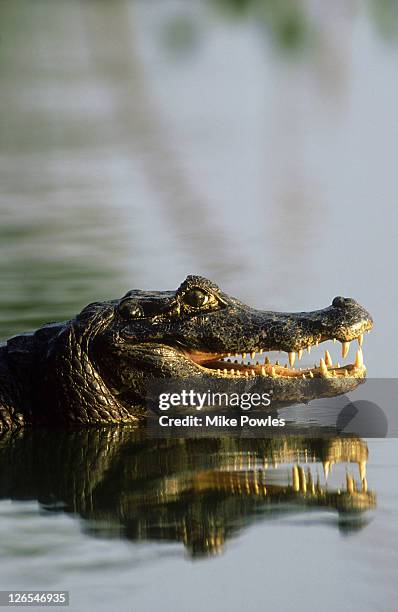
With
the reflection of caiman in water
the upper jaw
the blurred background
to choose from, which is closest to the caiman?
A: the upper jaw

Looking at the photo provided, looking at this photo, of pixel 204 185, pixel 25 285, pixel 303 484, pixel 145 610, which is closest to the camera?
pixel 145 610

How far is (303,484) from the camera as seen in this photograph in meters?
6.78

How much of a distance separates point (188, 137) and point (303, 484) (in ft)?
28.0

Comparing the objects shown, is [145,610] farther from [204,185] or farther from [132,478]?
[204,185]

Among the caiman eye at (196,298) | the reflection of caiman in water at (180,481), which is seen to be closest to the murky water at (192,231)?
the reflection of caiman in water at (180,481)

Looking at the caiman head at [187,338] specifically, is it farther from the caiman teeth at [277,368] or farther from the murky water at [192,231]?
the murky water at [192,231]

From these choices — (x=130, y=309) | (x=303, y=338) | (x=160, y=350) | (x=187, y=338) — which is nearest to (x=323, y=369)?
(x=303, y=338)

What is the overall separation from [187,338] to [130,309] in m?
0.37

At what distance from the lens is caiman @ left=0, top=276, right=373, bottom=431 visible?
27.5 feet

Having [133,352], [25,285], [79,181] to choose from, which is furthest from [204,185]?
[133,352]

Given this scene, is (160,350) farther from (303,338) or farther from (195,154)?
(195,154)

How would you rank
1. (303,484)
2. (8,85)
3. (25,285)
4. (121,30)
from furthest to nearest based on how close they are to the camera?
Result: (121,30), (8,85), (25,285), (303,484)

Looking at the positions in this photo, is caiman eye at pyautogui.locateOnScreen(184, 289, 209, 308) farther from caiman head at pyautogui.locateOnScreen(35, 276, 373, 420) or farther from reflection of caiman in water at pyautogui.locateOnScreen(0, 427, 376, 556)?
reflection of caiman in water at pyautogui.locateOnScreen(0, 427, 376, 556)

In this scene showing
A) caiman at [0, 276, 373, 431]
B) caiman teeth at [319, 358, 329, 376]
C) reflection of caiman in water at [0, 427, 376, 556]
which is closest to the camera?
reflection of caiman in water at [0, 427, 376, 556]
